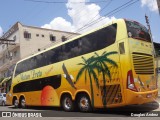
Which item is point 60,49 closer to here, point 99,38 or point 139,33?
point 99,38

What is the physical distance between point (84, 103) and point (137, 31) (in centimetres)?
452

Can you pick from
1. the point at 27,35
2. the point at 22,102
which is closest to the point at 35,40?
the point at 27,35

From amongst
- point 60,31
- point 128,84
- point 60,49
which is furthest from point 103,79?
point 60,31

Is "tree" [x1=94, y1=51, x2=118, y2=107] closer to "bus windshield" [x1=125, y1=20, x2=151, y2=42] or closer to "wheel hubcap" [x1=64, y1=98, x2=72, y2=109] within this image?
"bus windshield" [x1=125, y1=20, x2=151, y2=42]

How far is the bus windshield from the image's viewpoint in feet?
40.5

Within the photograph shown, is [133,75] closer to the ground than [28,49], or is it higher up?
closer to the ground

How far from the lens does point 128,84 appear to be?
11.8 meters

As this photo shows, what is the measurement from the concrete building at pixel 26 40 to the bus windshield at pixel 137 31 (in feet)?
117

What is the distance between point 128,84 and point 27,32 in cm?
3896

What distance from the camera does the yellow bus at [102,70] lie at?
11945 millimetres

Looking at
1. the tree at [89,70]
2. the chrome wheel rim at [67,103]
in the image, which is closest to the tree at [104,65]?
the tree at [89,70]

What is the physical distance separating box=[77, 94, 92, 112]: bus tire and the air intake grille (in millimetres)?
3215

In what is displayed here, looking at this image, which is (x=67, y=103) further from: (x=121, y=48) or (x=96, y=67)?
(x=121, y=48)

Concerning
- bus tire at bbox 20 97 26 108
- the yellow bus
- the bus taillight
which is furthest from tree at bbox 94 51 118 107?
bus tire at bbox 20 97 26 108
